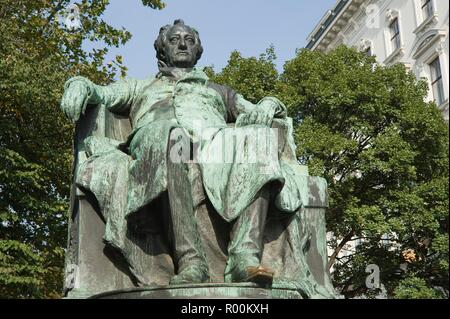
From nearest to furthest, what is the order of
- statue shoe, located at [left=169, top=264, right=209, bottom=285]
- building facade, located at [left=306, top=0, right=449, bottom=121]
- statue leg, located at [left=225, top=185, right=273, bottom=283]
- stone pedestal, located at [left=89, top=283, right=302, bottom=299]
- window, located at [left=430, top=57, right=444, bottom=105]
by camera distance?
stone pedestal, located at [left=89, top=283, right=302, bottom=299]
statue shoe, located at [left=169, top=264, right=209, bottom=285]
statue leg, located at [left=225, top=185, right=273, bottom=283]
window, located at [left=430, top=57, right=444, bottom=105]
building facade, located at [left=306, top=0, right=449, bottom=121]

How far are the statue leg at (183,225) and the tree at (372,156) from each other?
12690mm

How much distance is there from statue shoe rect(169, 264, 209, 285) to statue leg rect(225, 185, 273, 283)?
15 cm

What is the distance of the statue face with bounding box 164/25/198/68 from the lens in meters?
5.87

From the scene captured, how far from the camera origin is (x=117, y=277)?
4.76 meters

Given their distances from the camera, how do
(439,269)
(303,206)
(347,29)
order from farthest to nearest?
(347,29) → (439,269) → (303,206)

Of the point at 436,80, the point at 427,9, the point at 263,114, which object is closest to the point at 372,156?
the point at 436,80

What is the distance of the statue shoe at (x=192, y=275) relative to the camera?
4.18 metres

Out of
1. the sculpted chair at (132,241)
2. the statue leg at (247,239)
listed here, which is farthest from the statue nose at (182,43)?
the statue leg at (247,239)

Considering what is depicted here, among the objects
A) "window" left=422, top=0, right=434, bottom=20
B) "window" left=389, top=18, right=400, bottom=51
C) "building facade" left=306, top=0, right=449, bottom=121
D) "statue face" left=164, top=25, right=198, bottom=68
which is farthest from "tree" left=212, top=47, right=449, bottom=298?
"statue face" left=164, top=25, right=198, bottom=68

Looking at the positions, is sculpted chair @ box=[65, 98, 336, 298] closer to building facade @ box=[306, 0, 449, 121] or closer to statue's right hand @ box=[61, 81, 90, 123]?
statue's right hand @ box=[61, 81, 90, 123]

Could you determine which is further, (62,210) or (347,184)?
(347,184)

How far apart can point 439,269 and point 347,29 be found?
63.2ft
